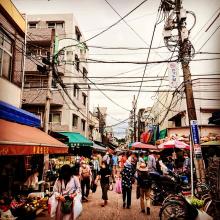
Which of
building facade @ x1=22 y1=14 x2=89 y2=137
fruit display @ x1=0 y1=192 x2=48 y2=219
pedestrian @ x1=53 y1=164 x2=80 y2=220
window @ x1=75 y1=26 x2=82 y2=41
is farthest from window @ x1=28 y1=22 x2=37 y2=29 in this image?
pedestrian @ x1=53 y1=164 x2=80 y2=220

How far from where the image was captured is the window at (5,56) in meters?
10.4

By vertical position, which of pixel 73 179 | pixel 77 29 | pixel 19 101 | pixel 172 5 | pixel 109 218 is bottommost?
pixel 109 218

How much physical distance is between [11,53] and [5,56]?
0.64 m

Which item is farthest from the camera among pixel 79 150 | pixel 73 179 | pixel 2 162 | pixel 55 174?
pixel 79 150

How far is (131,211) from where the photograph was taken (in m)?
9.51

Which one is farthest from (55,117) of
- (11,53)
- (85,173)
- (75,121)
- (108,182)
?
(108,182)

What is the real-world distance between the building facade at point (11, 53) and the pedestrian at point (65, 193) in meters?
5.89

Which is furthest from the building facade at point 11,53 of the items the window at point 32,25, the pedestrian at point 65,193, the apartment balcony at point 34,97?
the window at point 32,25

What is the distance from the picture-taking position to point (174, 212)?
7.14 metres

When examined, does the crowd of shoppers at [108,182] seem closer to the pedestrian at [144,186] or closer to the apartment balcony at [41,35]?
the pedestrian at [144,186]

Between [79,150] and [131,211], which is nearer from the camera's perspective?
[131,211]

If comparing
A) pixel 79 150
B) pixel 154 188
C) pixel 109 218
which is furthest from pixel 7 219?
pixel 79 150

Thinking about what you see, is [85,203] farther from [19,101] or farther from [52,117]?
[52,117]

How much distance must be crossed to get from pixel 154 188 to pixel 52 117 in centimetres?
1691
